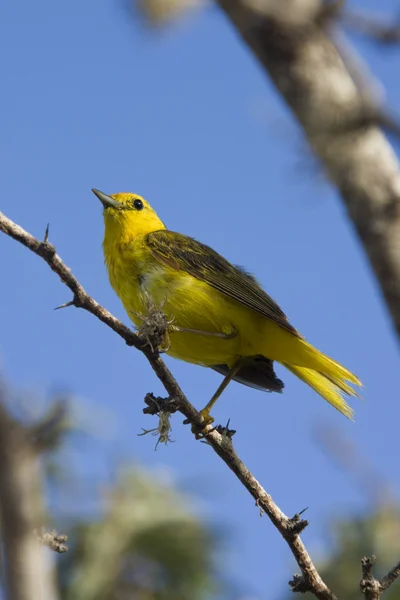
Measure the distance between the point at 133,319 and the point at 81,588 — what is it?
7.39m

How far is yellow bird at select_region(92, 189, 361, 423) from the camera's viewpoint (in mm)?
6492

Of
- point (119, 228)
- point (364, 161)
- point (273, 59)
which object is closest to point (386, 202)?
point (364, 161)

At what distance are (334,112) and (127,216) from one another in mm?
5685

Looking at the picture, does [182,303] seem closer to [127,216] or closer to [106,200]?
[127,216]

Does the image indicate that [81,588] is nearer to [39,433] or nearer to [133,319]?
[133,319]

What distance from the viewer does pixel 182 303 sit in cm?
648

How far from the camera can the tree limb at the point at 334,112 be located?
6.77ft

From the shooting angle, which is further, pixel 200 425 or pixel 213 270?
pixel 213 270

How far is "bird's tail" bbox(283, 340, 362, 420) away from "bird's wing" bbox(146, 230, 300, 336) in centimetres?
22

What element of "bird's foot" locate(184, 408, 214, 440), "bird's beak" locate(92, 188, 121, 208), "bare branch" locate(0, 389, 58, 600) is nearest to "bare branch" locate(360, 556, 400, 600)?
"bird's foot" locate(184, 408, 214, 440)

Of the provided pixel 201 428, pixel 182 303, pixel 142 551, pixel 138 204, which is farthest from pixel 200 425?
pixel 142 551

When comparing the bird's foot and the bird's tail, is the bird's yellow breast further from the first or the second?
the bird's foot

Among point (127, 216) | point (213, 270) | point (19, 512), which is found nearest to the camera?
point (19, 512)

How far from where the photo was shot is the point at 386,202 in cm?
210
